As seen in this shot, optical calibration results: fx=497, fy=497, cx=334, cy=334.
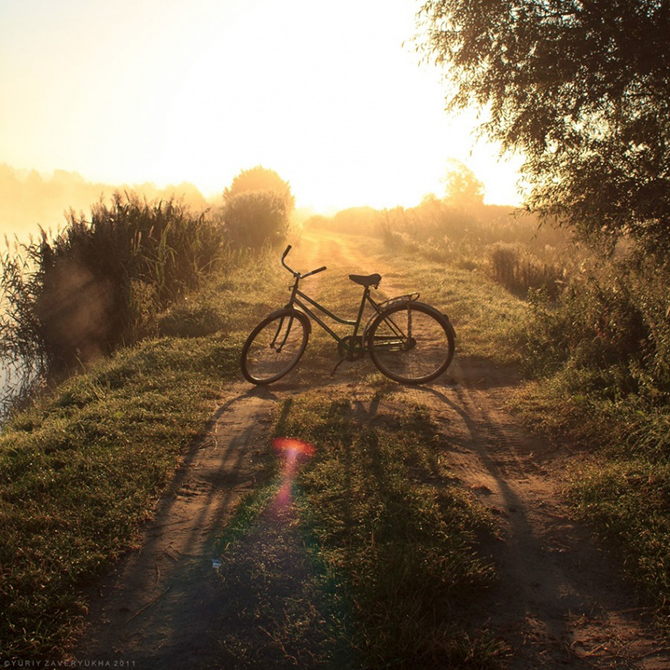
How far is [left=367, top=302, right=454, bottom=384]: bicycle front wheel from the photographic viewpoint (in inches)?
231

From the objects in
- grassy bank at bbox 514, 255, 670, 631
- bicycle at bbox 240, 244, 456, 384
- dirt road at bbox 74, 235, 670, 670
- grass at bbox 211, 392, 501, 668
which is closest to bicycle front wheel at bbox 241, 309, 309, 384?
bicycle at bbox 240, 244, 456, 384

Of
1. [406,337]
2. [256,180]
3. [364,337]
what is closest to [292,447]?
[364,337]

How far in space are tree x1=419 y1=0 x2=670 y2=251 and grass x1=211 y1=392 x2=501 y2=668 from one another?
13.7ft

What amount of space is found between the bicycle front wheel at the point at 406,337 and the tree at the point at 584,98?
7.88ft

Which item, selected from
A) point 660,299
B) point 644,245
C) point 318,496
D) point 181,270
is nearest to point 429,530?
point 318,496

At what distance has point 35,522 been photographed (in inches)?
121

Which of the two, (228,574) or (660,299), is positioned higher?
(660,299)

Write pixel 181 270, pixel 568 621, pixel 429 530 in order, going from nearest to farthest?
pixel 568 621, pixel 429 530, pixel 181 270

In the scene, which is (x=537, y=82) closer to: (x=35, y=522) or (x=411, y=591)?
(x=411, y=591)

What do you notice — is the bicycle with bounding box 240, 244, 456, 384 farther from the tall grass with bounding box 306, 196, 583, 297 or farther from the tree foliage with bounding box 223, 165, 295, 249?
the tree foliage with bounding box 223, 165, 295, 249

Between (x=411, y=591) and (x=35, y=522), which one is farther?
(x=35, y=522)

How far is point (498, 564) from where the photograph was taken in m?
2.85

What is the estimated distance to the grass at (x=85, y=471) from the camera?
Result: 2.52m

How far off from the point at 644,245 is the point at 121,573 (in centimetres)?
636
